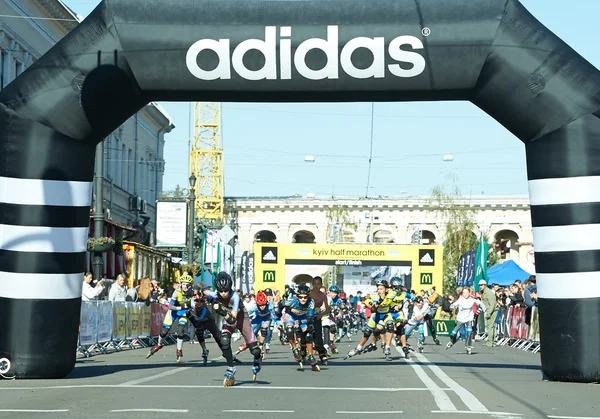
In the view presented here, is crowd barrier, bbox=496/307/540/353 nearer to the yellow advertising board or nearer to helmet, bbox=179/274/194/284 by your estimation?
helmet, bbox=179/274/194/284

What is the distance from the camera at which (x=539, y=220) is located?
1566 cm

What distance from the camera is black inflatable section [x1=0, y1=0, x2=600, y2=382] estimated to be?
15.3 m

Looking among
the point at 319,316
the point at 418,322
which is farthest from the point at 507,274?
the point at 319,316

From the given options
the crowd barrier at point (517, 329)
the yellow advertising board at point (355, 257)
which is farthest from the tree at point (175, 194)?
the crowd barrier at point (517, 329)

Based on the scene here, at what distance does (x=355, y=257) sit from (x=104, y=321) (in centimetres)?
3758

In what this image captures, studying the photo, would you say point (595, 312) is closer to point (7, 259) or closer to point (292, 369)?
point (292, 369)

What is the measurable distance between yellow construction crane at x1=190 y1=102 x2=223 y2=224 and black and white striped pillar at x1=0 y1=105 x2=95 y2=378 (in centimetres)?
8257

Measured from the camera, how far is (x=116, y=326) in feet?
87.6

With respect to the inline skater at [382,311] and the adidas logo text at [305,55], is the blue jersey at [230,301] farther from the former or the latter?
the inline skater at [382,311]

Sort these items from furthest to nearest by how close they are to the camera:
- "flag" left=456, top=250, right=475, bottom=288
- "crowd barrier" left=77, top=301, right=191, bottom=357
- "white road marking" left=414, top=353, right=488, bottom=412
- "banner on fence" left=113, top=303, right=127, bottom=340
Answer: "flag" left=456, top=250, right=475, bottom=288 < "banner on fence" left=113, top=303, right=127, bottom=340 < "crowd barrier" left=77, top=301, right=191, bottom=357 < "white road marking" left=414, top=353, right=488, bottom=412

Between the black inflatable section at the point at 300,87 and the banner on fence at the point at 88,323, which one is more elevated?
the black inflatable section at the point at 300,87

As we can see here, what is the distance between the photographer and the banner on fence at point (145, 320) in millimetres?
29562

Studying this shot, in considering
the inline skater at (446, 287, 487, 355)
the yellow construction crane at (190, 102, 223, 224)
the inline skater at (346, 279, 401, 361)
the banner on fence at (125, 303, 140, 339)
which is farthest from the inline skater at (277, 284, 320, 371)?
the yellow construction crane at (190, 102, 223, 224)

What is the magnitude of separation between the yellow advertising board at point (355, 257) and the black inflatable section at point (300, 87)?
147 feet
